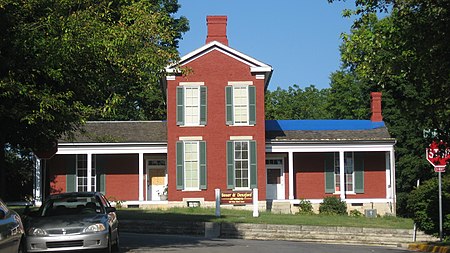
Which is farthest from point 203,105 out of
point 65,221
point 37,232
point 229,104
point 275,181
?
point 37,232

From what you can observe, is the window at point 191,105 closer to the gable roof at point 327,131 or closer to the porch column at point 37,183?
the gable roof at point 327,131

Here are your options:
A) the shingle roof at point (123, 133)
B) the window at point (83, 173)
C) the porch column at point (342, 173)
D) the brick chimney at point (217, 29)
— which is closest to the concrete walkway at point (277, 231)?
the shingle roof at point (123, 133)

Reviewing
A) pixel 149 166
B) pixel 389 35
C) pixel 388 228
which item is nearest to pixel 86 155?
pixel 149 166

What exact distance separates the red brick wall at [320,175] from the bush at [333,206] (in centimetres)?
198

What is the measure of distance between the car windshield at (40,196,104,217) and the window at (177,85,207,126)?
21.1 meters

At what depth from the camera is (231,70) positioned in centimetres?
3809

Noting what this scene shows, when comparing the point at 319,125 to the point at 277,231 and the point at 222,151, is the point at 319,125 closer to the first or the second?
the point at 222,151

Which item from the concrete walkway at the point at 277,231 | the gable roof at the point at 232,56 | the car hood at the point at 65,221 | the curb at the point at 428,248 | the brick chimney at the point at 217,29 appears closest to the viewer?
the car hood at the point at 65,221

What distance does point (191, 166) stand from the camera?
38.4 meters

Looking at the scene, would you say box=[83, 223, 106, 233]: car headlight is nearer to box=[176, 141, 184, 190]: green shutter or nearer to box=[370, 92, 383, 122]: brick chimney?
box=[176, 141, 184, 190]: green shutter

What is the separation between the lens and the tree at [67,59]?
1482 centimetres

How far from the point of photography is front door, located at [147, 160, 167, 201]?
4203 centimetres

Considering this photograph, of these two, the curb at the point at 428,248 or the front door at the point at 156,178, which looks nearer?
the curb at the point at 428,248

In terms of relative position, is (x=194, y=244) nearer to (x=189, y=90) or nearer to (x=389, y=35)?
(x=389, y=35)
